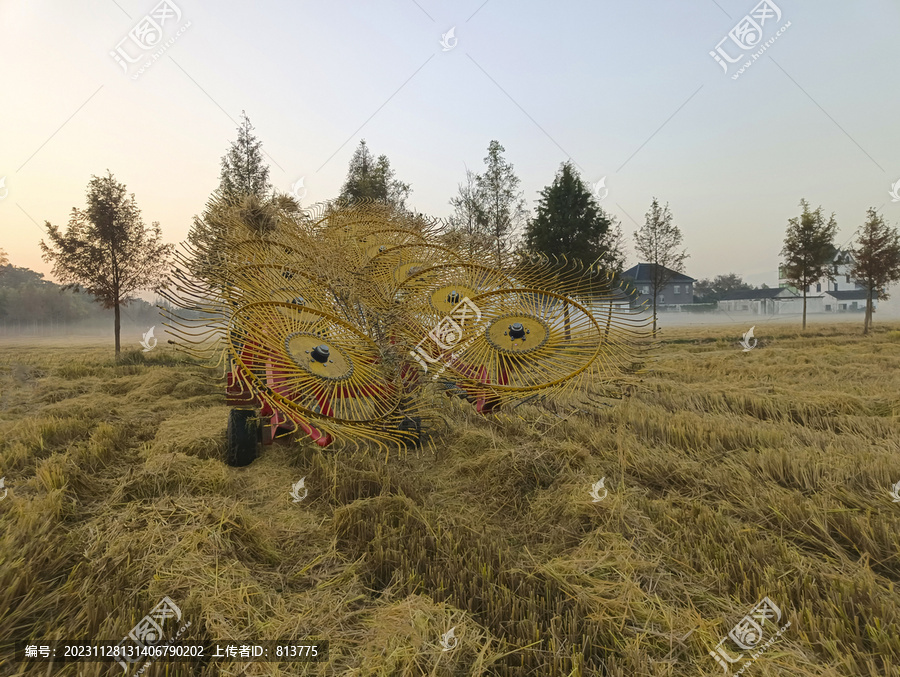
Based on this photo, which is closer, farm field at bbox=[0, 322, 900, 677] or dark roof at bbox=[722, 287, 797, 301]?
farm field at bbox=[0, 322, 900, 677]

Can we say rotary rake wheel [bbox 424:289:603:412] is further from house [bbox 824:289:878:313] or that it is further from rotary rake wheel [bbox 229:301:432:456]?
house [bbox 824:289:878:313]

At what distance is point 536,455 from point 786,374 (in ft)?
22.3

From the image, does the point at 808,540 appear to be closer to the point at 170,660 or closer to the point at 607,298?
the point at 607,298

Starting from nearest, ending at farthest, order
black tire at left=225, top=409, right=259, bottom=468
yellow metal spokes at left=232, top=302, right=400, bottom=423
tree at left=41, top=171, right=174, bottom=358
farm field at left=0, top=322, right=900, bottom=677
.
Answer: farm field at left=0, top=322, right=900, bottom=677 < yellow metal spokes at left=232, top=302, right=400, bottom=423 < black tire at left=225, top=409, right=259, bottom=468 < tree at left=41, top=171, right=174, bottom=358

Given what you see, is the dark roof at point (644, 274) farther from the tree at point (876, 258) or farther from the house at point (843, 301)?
the house at point (843, 301)

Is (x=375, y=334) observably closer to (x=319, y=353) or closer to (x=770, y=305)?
(x=319, y=353)

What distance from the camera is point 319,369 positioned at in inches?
115

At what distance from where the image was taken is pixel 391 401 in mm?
3236

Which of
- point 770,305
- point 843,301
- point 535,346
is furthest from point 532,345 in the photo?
point 843,301

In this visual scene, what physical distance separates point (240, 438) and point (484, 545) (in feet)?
8.74

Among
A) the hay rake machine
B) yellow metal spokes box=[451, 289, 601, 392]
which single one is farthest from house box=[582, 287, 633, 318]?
yellow metal spokes box=[451, 289, 601, 392]

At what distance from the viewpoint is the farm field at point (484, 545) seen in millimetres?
1551

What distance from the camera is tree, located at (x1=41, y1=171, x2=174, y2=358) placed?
1118 centimetres

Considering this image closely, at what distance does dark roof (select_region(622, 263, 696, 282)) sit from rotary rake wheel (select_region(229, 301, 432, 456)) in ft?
10.2
